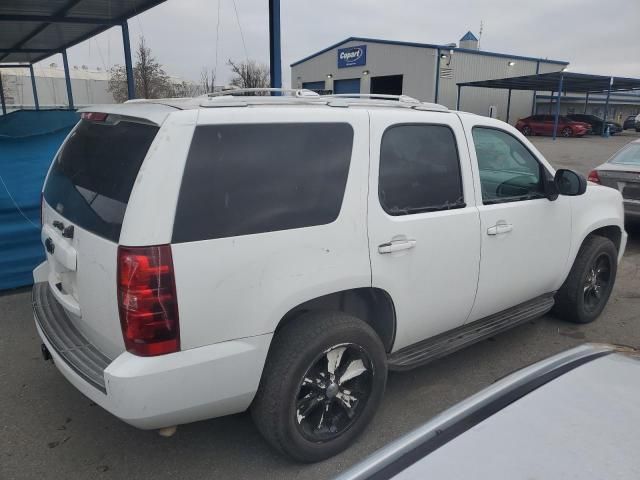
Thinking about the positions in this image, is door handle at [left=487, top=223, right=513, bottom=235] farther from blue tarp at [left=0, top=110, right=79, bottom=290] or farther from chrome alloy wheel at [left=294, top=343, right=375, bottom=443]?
blue tarp at [left=0, top=110, right=79, bottom=290]

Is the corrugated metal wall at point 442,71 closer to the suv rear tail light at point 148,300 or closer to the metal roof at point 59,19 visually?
the metal roof at point 59,19

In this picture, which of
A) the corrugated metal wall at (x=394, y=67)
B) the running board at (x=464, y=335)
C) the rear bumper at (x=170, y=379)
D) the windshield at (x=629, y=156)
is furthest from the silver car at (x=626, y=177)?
the corrugated metal wall at (x=394, y=67)

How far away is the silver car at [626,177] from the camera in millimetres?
6805

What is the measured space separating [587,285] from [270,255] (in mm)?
3355

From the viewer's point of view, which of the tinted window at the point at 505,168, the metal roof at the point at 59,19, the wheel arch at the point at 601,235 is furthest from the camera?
the metal roof at the point at 59,19

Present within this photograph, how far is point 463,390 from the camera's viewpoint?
3367 mm

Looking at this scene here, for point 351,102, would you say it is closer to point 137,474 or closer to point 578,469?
point 578,469

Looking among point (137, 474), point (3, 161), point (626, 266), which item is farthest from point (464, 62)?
point (137, 474)

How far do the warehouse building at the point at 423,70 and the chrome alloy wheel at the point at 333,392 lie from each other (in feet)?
93.4

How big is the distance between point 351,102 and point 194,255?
139 cm

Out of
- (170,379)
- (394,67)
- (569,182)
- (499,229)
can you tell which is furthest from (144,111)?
(394,67)

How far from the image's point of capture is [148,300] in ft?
6.69

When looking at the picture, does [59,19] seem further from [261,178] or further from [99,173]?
A: [261,178]

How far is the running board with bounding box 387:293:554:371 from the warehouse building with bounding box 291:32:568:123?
27408 millimetres
